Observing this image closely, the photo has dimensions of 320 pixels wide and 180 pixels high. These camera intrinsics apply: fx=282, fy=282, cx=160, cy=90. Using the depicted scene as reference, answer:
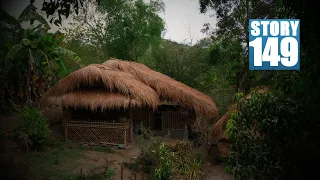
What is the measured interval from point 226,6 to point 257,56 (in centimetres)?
780

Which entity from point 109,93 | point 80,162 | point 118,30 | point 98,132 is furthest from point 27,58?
point 118,30

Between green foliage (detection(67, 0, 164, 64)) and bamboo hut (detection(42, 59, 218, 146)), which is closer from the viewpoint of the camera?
bamboo hut (detection(42, 59, 218, 146))

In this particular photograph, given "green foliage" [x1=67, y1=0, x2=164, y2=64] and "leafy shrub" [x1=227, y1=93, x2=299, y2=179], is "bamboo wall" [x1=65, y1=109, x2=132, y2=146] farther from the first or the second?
"green foliage" [x1=67, y1=0, x2=164, y2=64]

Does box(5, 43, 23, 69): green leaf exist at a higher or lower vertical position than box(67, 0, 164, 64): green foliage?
lower

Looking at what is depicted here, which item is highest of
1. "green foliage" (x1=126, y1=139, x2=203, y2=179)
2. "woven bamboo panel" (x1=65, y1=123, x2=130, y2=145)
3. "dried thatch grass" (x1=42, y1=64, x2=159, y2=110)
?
"dried thatch grass" (x1=42, y1=64, x2=159, y2=110)

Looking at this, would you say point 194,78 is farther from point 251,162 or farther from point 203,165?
point 251,162

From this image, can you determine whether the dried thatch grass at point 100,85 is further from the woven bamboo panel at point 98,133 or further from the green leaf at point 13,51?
the green leaf at point 13,51

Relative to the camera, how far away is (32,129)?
29.0ft

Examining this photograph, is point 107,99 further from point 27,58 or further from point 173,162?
point 173,162

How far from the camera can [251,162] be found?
10.6 ft

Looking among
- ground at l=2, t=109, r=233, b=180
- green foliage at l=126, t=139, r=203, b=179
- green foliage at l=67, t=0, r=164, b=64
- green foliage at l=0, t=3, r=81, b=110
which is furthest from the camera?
green foliage at l=67, t=0, r=164, b=64

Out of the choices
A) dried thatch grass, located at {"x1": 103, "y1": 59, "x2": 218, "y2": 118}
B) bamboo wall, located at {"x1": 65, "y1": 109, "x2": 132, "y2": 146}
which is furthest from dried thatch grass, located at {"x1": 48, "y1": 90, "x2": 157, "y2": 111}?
dried thatch grass, located at {"x1": 103, "y1": 59, "x2": 218, "y2": 118}

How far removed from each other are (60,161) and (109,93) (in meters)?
3.26

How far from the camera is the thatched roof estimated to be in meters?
10.4
